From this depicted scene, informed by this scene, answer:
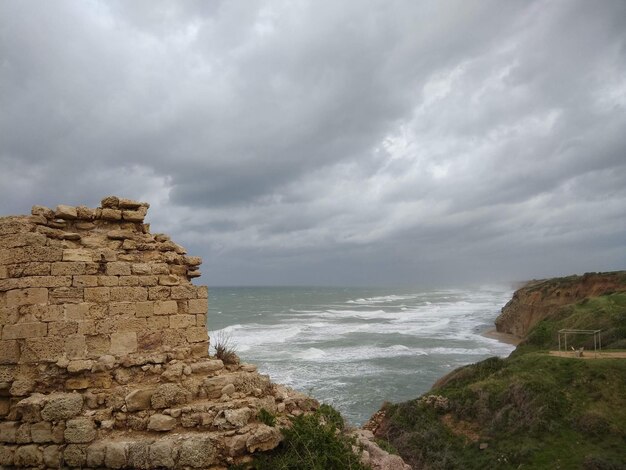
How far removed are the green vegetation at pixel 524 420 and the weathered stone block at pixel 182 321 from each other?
31.1 feet

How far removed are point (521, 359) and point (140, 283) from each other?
17.0 meters

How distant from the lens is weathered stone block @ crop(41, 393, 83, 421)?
5.06m

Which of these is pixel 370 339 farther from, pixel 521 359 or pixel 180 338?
pixel 180 338

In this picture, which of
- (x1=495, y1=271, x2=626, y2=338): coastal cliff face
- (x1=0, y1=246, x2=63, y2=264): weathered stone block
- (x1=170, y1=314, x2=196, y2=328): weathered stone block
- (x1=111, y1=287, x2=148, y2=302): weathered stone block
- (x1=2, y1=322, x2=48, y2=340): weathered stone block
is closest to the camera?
(x1=2, y1=322, x2=48, y2=340): weathered stone block

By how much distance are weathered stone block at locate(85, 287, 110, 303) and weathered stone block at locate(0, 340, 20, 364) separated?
0.99 metres

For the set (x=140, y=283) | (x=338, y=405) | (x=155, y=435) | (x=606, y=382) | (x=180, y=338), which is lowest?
(x=338, y=405)

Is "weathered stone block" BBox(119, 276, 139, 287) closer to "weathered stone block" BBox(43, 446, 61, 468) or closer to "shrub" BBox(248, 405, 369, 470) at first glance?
"weathered stone block" BBox(43, 446, 61, 468)

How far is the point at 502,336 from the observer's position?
39.1 m

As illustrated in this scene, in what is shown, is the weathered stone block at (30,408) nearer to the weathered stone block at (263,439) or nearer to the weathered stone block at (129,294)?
the weathered stone block at (129,294)

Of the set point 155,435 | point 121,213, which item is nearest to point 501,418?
point 155,435

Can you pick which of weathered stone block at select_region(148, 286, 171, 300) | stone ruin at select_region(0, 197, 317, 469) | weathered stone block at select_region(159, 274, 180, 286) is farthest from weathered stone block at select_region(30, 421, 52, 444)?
weathered stone block at select_region(159, 274, 180, 286)

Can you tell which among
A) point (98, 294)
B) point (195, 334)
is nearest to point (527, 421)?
point (195, 334)

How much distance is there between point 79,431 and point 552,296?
43.0 metres

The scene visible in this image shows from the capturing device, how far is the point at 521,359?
17.8 m
